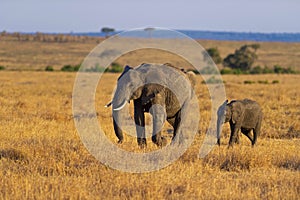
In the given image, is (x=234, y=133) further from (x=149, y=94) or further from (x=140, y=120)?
(x=149, y=94)

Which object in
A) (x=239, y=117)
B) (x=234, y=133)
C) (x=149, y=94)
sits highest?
(x=149, y=94)

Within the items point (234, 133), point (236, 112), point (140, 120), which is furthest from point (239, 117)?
point (140, 120)

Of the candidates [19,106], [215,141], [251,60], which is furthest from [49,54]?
[215,141]

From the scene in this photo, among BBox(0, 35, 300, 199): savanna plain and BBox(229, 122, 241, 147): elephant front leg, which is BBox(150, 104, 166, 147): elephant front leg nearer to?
BBox(0, 35, 300, 199): savanna plain

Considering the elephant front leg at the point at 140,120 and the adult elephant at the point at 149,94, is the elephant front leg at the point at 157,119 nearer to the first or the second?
the adult elephant at the point at 149,94

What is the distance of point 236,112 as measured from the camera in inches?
459

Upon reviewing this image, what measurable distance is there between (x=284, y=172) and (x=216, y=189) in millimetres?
1595

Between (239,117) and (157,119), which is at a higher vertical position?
(157,119)

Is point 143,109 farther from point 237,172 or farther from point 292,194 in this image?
point 292,194

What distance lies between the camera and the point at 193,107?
18.6 meters

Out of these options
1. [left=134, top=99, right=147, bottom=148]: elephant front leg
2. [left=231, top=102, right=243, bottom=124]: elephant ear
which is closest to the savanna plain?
[left=134, top=99, right=147, bottom=148]: elephant front leg

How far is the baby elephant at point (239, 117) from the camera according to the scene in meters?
11.5

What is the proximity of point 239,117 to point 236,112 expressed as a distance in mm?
133

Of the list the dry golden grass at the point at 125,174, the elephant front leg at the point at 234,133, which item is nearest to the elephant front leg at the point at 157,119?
the dry golden grass at the point at 125,174
